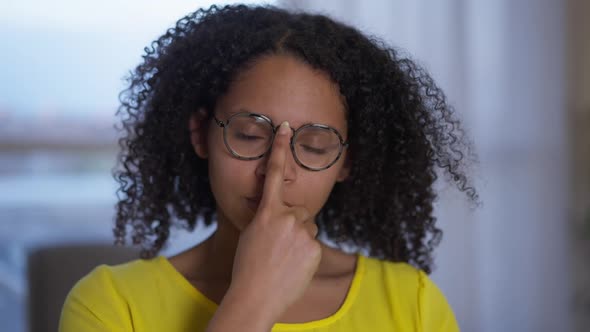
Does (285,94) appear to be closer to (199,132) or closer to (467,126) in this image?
(199,132)

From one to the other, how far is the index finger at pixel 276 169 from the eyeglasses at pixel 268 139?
18mm

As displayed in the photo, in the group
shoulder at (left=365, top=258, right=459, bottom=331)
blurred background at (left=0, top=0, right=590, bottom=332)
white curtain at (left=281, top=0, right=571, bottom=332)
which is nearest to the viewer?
shoulder at (left=365, top=258, right=459, bottom=331)

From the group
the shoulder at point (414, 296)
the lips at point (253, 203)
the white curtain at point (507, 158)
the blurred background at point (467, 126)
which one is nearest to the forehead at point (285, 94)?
the lips at point (253, 203)

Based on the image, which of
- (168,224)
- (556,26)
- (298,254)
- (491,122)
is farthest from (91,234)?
(556,26)

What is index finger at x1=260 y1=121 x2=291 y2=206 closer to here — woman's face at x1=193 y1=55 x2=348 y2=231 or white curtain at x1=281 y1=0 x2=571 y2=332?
woman's face at x1=193 y1=55 x2=348 y2=231

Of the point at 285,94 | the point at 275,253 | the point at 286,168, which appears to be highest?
the point at 285,94

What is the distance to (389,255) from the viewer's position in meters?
1.37

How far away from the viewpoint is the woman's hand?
0.97 m

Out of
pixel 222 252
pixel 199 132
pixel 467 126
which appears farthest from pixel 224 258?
pixel 467 126

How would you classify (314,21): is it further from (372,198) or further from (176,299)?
(176,299)

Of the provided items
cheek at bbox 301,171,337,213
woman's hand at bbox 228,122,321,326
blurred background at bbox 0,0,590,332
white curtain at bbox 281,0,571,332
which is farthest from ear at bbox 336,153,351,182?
white curtain at bbox 281,0,571,332

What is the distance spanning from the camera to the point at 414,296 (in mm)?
1217

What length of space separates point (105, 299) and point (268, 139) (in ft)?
1.25

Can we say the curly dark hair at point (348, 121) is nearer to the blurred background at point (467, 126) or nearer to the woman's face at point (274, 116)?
the woman's face at point (274, 116)
